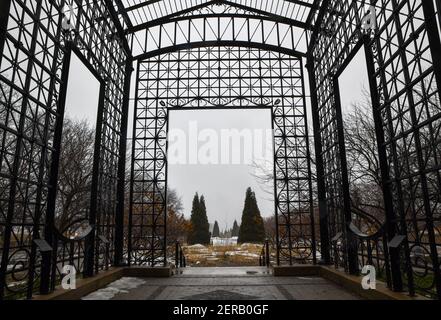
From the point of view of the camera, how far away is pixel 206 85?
1225cm

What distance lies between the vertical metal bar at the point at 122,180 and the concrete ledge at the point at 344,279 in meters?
5.20

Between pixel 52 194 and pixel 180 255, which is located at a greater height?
pixel 52 194

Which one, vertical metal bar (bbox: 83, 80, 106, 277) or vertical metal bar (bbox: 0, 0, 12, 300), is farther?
vertical metal bar (bbox: 83, 80, 106, 277)

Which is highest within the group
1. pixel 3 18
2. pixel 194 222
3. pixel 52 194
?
pixel 3 18

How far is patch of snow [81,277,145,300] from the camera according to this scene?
6.98 metres

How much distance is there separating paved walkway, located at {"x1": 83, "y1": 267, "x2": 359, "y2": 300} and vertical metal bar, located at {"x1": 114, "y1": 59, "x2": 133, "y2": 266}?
125cm

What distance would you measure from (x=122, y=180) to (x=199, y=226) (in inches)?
1295

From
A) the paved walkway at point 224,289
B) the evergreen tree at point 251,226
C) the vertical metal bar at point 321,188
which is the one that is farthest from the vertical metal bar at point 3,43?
the evergreen tree at point 251,226

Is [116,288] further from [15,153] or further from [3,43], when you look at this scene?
[3,43]

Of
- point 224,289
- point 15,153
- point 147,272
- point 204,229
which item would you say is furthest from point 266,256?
point 204,229

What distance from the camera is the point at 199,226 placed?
139 feet

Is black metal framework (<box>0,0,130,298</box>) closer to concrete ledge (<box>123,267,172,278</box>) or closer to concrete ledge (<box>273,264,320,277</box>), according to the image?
concrete ledge (<box>123,267,172,278</box>)

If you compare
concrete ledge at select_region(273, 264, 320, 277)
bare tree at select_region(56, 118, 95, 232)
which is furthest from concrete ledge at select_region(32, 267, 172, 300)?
bare tree at select_region(56, 118, 95, 232)
